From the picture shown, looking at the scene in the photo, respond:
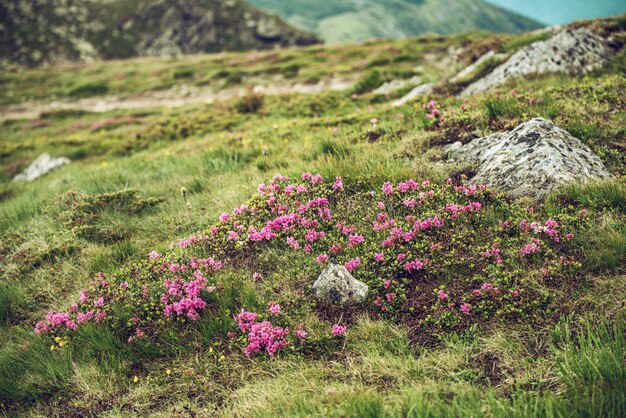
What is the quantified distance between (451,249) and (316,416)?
2663mm

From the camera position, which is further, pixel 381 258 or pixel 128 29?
pixel 128 29

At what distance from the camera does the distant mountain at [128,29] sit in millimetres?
97625

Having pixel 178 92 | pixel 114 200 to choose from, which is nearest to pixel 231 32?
pixel 178 92

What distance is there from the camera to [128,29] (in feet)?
392

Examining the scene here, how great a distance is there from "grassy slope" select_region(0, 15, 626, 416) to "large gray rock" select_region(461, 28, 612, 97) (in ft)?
3.88

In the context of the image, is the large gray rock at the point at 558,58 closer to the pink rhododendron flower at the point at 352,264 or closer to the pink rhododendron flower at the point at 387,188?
the pink rhododendron flower at the point at 387,188

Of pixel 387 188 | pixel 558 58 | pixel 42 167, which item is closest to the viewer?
pixel 387 188

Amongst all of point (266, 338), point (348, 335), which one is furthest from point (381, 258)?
point (266, 338)

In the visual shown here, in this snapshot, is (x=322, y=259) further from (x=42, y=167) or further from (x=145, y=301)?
(x=42, y=167)

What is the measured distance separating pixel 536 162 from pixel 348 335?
3.80m

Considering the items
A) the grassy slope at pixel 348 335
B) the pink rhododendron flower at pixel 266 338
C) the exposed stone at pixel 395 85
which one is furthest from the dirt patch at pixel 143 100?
the pink rhododendron flower at pixel 266 338

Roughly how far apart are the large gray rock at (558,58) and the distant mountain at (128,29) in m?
117

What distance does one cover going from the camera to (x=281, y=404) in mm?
3232

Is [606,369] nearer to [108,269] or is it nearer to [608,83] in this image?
[108,269]
